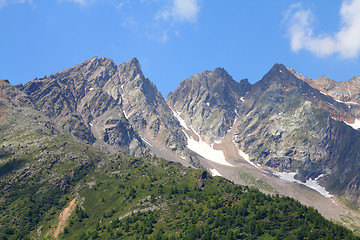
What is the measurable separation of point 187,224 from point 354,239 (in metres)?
80.1

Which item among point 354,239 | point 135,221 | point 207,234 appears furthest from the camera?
Result: point 135,221

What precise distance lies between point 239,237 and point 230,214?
27.2 m

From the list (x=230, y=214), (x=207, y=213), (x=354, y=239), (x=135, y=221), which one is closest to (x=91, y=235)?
(x=135, y=221)

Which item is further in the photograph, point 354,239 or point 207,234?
point 207,234

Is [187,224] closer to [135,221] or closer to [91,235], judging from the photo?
[135,221]

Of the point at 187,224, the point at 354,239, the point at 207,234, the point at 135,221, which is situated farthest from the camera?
the point at 135,221

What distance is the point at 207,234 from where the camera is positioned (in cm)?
15962

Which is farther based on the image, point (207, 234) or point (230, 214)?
point (230, 214)

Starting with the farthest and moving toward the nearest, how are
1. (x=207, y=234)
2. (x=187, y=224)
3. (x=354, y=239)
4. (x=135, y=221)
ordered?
(x=135, y=221) < (x=187, y=224) < (x=207, y=234) < (x=354, y=239)

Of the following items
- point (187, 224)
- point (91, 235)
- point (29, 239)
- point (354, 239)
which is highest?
point (354, 239)

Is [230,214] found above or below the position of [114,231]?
above

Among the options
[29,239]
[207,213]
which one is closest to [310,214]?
[207,213]

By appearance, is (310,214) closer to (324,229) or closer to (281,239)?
(324,229)

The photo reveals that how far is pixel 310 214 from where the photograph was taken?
169375 mm
